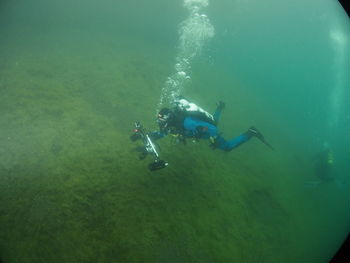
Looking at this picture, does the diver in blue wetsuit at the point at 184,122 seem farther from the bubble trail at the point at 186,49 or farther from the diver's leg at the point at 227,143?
the diver's leg at the point at 227,143

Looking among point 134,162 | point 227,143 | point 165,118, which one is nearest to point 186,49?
point 227,143

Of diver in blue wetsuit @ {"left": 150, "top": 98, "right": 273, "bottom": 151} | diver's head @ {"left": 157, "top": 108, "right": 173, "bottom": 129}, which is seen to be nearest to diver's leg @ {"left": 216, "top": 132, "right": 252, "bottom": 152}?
diver in blue wetsuit @ {"left": 150, "top": 98, "right": 273, "bottom": 151}

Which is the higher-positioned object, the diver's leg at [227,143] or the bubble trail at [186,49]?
the bubble trail at [186,49]

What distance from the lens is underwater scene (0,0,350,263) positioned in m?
5.73

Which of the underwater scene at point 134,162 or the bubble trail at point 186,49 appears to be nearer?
the underwater scene at point 134,162

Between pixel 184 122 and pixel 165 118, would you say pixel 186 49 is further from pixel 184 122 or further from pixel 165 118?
pixel 165 118

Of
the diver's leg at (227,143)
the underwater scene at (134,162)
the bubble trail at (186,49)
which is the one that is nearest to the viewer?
the underwater scene at (134,162)

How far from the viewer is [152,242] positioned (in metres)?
5.88

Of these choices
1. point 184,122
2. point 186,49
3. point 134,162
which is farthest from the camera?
point 186,49

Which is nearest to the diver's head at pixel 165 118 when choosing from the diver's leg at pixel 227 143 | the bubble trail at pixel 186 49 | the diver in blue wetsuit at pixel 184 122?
the diver in blue wetsuit at pixel 184 122

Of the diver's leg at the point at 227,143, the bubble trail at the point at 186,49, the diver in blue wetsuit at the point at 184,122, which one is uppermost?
the bubble trail at the point at 186,49

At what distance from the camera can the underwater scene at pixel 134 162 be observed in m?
5.73

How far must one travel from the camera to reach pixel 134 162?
809 centimetres

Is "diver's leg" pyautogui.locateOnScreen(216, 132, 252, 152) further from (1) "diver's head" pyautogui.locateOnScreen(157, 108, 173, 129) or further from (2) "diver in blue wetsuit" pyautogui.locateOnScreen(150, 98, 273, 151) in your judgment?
(1) "diver's head" pyautogui.locateOnScreen(157, 108, 173, 129)
